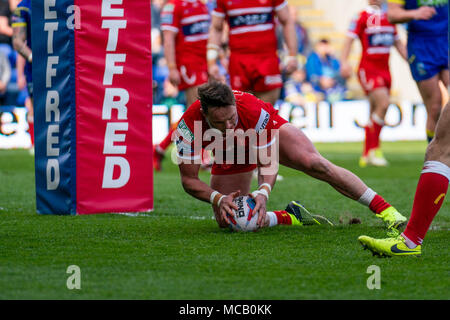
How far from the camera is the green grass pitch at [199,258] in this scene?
378cm

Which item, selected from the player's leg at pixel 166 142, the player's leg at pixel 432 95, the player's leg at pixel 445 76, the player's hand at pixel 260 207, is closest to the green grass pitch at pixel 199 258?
the player's hand at pixel 260 207

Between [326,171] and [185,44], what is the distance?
17.0 ft

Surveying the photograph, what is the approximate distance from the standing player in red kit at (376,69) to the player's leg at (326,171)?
19.3 feet

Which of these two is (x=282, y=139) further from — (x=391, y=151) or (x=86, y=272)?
(x=391, y=151)

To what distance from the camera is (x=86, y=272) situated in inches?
165

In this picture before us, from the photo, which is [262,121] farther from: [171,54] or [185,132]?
[171,54]

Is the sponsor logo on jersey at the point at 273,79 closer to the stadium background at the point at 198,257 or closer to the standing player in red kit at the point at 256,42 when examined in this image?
the standing player in red kit at the point at 256,42

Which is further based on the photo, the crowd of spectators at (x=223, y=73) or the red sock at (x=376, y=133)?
the crowd of spectators at (x=223, y=73)

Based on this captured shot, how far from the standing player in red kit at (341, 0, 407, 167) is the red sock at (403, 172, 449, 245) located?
22.7ft

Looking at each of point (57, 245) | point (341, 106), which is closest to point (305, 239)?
point (57, 245)

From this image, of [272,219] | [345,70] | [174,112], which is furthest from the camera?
[174,112]

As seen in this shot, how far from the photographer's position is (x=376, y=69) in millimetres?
11539

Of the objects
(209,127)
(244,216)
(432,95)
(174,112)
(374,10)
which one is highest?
(209,127)

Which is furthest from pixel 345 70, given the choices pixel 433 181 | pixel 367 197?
pixel 433 181
